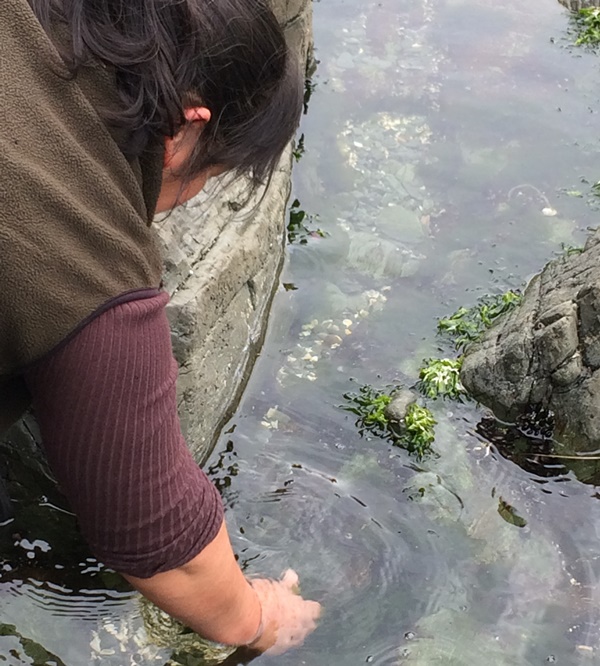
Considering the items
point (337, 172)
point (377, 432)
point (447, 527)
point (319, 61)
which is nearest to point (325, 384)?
point (377, 432)

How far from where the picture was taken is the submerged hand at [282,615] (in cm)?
268

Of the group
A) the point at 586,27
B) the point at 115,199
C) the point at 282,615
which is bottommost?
the point at 282,615

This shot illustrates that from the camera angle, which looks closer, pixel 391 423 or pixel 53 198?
pixel 53 198

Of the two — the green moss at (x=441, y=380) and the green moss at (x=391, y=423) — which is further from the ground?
the green moss at (x=441, y=380)

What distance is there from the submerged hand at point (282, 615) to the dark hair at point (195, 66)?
1517mm

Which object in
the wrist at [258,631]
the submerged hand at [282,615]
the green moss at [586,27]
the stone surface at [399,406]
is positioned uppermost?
the green moss at [586,27]

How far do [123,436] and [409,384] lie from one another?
2.26 metres

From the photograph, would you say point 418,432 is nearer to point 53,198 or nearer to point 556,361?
point 556,361

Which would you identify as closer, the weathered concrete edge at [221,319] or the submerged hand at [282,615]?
the submerged hand at [282,615]

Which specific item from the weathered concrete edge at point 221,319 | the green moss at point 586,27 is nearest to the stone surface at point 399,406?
the weathered concrete edge at point 221,319

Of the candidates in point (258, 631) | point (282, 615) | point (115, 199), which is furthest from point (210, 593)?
point (115, 199)

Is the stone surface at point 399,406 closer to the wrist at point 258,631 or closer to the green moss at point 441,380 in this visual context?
the green moss at point 441,380

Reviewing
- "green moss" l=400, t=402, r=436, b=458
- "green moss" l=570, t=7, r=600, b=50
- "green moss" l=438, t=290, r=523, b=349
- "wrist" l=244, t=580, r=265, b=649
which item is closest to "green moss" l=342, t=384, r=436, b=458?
"green moss" l=400, t=402, r=436, b=458

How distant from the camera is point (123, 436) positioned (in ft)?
5.67
